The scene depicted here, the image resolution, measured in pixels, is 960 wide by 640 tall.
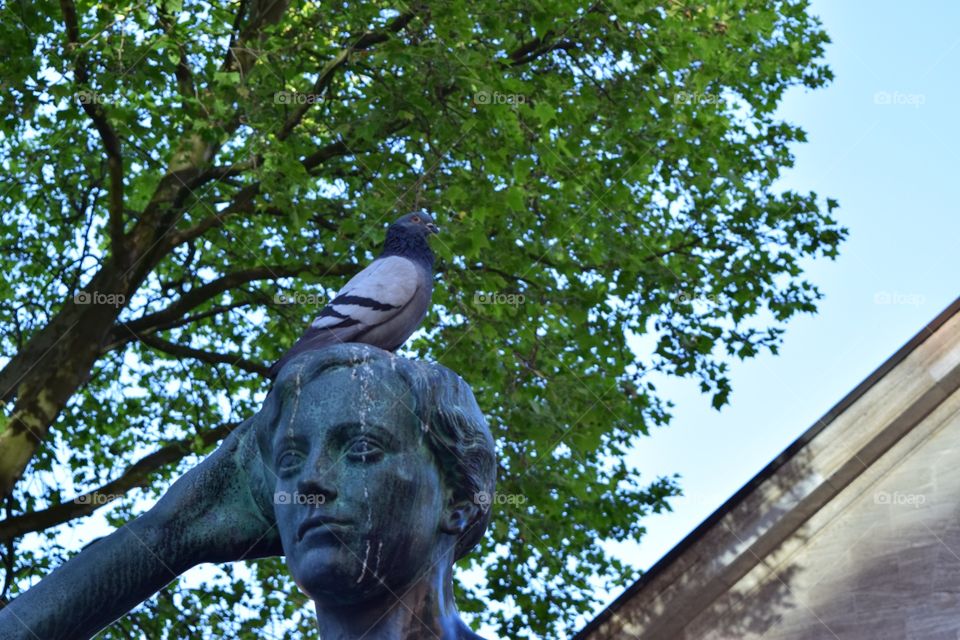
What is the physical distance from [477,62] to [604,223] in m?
2.08

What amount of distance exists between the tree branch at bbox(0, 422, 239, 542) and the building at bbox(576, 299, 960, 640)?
4.83 m

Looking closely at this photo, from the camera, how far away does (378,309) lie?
611 centimetres

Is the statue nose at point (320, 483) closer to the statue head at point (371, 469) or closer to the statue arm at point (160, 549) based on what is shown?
the statue head at point (371, 469)

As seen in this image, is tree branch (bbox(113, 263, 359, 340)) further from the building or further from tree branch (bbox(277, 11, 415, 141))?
the building

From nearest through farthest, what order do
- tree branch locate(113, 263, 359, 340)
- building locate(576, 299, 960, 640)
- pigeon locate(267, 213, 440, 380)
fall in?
1. pigeon locate(267, 213, 440, 380)
2. building locate(576, 299, 960, 640)
3. tree branch locate(113, 263, 359, 340)

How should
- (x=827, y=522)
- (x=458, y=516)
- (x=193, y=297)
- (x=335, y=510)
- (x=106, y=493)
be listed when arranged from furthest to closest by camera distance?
(x=193, y=297)
(x=106, y=493)
(x=827, y=522)
(x=458, y=516)
(x=335, y=510)

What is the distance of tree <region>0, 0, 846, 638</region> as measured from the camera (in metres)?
11.5

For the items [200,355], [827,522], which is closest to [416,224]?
[827,522]

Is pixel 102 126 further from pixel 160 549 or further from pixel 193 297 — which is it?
pixel 160 549

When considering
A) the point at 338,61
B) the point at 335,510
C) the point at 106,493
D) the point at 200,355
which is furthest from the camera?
→ the point at 200,355

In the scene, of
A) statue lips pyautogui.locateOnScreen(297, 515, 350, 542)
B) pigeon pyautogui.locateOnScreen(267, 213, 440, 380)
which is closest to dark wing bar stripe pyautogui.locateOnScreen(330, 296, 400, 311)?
pigeon pyautogui.locateOnScreen(267, 213, 440, 380)

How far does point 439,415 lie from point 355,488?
12.5 inches

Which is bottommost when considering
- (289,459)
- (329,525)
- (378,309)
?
(329,525)

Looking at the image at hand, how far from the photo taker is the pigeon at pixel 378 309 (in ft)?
19.3
